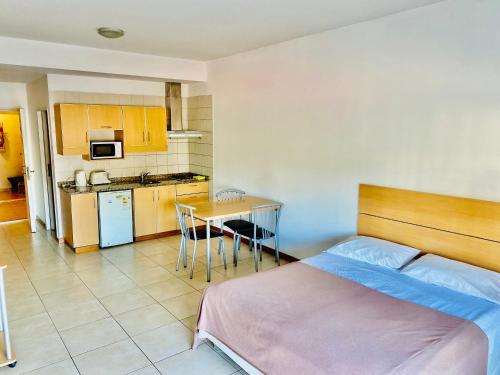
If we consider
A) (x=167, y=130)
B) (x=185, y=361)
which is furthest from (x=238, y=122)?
(x=185, y=361)

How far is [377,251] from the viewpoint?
3178 mm

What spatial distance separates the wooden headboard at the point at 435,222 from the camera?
112 inches

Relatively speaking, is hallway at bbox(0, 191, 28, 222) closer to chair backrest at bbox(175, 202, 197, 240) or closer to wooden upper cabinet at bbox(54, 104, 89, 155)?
wooden upper cabinet at bbox(54, 104, 89, 155)

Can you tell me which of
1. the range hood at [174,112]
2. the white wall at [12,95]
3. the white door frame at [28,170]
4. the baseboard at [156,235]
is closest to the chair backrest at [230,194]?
the baseboard at [156,235]

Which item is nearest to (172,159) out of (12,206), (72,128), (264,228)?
(72,128)

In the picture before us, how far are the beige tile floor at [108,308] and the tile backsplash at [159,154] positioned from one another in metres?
1.20

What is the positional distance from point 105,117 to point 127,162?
0.85 metres

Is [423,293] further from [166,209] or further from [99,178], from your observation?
[99,178]

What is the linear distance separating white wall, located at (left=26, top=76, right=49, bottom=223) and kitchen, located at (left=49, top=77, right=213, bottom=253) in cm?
64

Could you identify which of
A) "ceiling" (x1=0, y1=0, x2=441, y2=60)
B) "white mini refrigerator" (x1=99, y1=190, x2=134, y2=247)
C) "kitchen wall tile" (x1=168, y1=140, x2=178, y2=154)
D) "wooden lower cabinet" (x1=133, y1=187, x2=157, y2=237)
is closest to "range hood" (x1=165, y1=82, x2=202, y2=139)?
"kitchen wall tile" (x1=168, y1=140, x2=178, y2=154)

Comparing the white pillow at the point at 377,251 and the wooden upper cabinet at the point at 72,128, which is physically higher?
the wooden upper cabinet at the point at 72,128

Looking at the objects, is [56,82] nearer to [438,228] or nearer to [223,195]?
[223,195]

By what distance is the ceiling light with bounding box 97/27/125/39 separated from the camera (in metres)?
3.70

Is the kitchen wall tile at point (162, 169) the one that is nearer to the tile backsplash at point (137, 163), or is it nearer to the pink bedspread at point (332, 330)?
the tile backsplash at point (137, 163)
